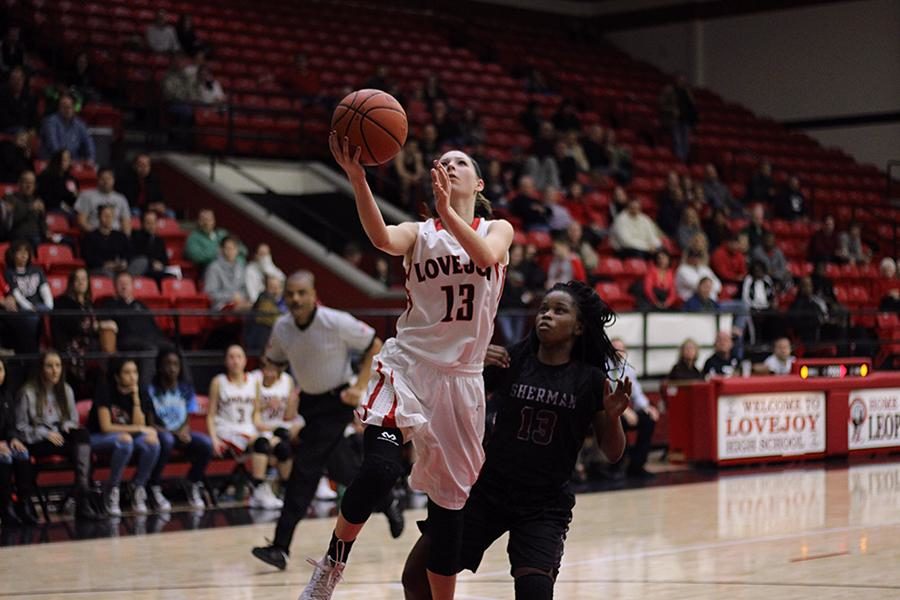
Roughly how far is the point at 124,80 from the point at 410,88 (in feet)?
16.1

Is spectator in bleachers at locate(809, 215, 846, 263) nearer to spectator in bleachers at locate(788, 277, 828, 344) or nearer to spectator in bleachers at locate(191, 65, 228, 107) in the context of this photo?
spectator in bleachers at locate(788, 277, 828, 344)

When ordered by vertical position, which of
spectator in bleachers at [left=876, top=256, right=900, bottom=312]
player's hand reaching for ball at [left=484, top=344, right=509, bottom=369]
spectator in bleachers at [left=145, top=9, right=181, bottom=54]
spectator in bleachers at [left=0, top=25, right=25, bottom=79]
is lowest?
spectator in bleachers at [left=876, top=256, right=900, bottom=312]

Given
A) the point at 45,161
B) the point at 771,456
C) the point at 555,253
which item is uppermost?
the point at 45,161

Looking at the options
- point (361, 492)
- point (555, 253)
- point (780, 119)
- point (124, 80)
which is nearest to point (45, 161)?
point (124, 80)

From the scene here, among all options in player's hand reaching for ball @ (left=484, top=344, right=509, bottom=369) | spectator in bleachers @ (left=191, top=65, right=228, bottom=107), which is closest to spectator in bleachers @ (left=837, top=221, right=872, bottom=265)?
spectator in bleachers @ (left=191, top=65, right=228, bottom=107)

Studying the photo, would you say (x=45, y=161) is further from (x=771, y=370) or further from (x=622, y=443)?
(x=622, y=443)

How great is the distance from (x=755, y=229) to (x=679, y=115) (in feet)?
13.6

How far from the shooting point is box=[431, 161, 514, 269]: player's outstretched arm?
507 centimetres

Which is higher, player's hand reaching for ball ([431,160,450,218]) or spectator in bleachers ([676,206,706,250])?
player's hand reaching for ball ([431,160,450,218])

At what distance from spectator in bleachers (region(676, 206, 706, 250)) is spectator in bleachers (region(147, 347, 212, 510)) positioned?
30.0ft

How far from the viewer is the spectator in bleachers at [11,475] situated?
9711 mm

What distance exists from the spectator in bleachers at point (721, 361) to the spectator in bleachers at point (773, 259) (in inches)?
174

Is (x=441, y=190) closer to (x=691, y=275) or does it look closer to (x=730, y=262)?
(x=691, y=275)

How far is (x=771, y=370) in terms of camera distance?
14523 mm
